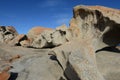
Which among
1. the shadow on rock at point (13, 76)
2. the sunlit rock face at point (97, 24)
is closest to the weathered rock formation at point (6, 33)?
the sunlit rock face at point (97, 24)

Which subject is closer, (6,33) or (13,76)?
(13,76)

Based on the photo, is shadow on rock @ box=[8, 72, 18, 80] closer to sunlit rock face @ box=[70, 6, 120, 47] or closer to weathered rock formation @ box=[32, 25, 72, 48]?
sunlit rock face @ box=[70, 6, 120, 47]

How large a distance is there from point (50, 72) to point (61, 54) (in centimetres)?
104

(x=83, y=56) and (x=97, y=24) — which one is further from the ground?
(x=97, y=24)

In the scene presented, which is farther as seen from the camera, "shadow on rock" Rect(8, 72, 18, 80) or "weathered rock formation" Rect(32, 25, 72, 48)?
"weathered rock formation" Rect(32, 25, 72, 48)

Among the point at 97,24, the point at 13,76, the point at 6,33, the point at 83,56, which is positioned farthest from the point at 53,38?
the point at 6,33

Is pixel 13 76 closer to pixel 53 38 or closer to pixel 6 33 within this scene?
pixel 53 38

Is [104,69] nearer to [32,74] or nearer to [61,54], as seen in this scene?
[61,54]

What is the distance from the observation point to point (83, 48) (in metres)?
10.2

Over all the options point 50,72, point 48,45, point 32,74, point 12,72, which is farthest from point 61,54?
point 48,45

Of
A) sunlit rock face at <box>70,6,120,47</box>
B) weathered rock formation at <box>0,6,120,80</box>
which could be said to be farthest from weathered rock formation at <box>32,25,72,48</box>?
sunlit rock face at <box>70,6,120,47</box>

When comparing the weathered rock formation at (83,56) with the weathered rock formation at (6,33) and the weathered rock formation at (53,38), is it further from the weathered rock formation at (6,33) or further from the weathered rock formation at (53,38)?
the weathered rock formation at (6,33)

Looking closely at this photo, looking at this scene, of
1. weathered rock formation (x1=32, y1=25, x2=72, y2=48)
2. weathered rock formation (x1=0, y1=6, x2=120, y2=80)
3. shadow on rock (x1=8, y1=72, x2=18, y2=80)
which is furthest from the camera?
weathered rock formation (x1=32, y1=25, x2=72, y2=48)

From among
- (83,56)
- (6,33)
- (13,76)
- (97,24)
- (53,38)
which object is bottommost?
(6,33)
